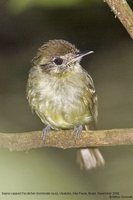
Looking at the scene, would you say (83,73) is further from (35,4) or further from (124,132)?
(35,4)

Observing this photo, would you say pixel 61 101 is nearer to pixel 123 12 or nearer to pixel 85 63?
pixel 85 63

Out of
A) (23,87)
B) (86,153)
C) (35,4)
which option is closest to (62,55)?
(23,87)

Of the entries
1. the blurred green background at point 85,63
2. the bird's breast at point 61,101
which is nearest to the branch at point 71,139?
the blurred green background at point 85,63

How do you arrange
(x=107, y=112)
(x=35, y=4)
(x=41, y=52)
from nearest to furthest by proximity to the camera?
(x=35, y=4)
(x=41, y=52)
(x=107, y=112)

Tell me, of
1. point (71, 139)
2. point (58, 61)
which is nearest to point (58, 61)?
point (58, 61)

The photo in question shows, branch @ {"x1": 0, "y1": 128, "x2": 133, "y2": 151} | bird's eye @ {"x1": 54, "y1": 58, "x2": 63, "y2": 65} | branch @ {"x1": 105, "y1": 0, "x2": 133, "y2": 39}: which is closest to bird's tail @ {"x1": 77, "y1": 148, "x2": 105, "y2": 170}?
branch @ {"x1": 0, "y1": 128, "x2": 133, "y2": 151}

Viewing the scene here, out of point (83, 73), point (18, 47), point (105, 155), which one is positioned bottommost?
point (105, 155)
